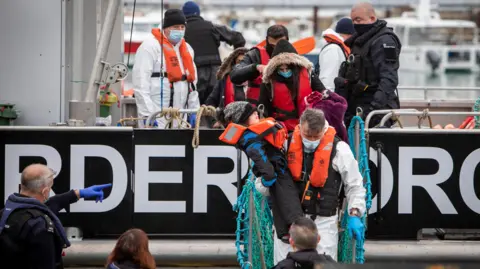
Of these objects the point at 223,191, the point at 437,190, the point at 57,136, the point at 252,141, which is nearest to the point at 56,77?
the point at 57,136

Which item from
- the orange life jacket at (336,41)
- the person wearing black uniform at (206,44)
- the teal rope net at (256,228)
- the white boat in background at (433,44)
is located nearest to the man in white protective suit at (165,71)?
the orange life jacket at (336,41)

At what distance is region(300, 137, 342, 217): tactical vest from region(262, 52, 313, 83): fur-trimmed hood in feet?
3.77

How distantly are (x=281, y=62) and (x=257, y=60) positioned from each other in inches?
42.9

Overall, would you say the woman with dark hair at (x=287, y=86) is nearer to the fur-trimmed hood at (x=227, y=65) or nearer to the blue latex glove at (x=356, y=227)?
the blue latex glove at (x=356, y=227)

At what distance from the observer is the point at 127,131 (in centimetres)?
998

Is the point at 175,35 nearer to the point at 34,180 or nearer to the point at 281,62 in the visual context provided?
the point at 281,62

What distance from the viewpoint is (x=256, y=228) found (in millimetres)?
9242

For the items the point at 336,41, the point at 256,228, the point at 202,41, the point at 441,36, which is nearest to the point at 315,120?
the point at 256,228

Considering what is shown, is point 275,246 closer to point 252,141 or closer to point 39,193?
point 252,141

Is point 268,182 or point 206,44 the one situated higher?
point 206,44

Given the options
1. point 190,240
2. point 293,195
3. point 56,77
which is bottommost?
point 190,240

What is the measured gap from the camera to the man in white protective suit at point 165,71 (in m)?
11.6

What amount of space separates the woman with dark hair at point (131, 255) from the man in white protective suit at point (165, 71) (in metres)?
4.19

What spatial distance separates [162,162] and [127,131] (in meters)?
0.42
